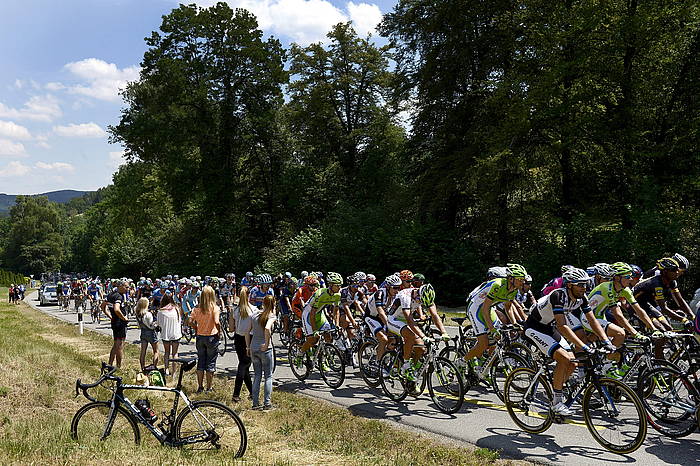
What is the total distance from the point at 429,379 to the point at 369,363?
5.69 ft

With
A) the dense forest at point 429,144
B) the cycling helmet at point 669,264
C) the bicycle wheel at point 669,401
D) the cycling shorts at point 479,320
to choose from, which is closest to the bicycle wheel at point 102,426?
the cycling shorts at point 479,320

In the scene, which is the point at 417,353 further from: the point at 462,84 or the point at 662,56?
the point at 462,84

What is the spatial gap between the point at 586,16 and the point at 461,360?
1963 cm

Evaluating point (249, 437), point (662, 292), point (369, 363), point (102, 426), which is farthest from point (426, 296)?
point (102, 426)

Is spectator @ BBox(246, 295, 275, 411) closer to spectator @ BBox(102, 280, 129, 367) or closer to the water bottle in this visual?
the water bottle

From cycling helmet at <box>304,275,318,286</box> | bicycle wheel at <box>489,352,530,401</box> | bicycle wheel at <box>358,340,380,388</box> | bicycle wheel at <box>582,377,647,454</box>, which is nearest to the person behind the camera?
bicycle wheel at <box>582,377,647,454</box>

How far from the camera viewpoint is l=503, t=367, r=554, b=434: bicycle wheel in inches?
281

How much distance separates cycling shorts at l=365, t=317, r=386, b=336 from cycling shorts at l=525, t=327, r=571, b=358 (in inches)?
112

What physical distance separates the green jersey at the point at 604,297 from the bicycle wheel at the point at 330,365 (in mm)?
4638

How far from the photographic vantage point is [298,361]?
1118 centimetres

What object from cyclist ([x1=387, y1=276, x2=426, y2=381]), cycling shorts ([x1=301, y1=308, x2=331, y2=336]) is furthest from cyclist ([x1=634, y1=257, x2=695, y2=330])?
cycling shorts ([x1=301, y1=308, x2=331, y2=336])

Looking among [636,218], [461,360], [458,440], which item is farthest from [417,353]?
[636,218]

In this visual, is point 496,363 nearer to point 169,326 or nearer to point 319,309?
point 319,309

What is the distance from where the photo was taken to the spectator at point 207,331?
32.3 ft
